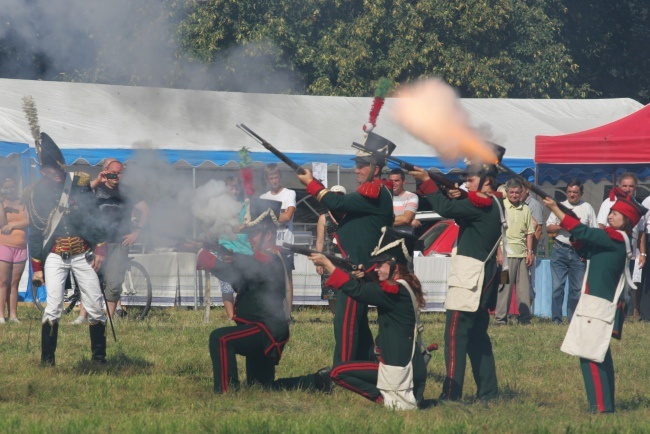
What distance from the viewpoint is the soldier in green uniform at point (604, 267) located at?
7559 millimetres

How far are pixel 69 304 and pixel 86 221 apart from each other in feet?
15.6

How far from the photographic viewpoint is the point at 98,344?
9.59 meters

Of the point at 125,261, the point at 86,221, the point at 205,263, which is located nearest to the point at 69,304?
the point at 125,261

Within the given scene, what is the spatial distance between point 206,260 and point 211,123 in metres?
6.79

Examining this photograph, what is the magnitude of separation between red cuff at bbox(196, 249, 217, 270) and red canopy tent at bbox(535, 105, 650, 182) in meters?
8.27

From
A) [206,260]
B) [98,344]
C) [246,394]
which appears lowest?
[246,394]

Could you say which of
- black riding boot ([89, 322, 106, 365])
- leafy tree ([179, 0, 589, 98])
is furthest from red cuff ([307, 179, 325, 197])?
leafy tree ([179, 0, 589, 98])

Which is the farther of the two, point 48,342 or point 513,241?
point 513,241

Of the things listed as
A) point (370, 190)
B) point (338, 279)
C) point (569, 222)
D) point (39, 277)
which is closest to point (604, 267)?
point (569, 222)

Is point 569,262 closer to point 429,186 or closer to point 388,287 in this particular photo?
point 429,186

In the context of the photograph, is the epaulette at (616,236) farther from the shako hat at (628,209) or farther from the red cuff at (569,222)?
the red cuff at (569,222)

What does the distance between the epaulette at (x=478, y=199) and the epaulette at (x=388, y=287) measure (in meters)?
1.03

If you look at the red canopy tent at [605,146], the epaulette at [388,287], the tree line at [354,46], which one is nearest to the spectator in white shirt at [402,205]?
the tree line at [354,46]

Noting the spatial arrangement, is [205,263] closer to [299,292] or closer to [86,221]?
[86,221]
